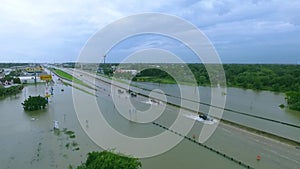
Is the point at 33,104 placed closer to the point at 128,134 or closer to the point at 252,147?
the point at 128,134

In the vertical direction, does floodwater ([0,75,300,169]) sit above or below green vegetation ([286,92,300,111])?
below

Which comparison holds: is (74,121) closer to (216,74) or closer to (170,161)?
(170,161)

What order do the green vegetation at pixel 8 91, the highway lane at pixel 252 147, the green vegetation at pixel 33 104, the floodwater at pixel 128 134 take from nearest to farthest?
the floodwater at pixel 128 134 → the highway lane at pixel 252 147 → the green vegetation at pixel 33 104 → the green vegetation at pixel 8 91

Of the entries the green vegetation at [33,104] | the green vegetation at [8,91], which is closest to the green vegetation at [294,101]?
the green vegetation at [33,104]

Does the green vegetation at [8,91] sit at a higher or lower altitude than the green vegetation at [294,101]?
lower

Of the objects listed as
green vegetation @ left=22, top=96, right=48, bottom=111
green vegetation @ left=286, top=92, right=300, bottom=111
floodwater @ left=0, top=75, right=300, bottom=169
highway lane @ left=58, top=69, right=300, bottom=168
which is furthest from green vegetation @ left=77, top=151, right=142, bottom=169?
green vegetation @ left=286, top=92, right=300, bottom=111

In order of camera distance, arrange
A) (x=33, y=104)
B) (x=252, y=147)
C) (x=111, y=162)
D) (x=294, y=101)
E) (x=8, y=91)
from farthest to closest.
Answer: (x=8, y=91)
(x=294, y=101)
(x=33, y=104)
(x=252, y=147)
(x=111, y=162)

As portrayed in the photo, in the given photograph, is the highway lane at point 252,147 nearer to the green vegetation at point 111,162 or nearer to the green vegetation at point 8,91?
the green vegetation at point 111,162

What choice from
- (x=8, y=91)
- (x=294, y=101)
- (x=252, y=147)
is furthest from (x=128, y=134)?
(x=8, y=91)

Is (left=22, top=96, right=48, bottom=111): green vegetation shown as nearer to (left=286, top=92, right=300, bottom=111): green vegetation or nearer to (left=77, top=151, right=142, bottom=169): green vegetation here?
(left=77, top=151, right=142, bottom=169): green vegetation

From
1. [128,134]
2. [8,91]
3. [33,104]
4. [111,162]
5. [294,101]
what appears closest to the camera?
[111,162]

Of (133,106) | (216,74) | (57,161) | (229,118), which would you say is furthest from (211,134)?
(216,74)

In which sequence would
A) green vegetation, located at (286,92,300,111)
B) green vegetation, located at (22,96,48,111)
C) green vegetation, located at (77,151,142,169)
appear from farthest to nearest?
green vegetation, located at (286,92,300,111), green vegetation, located at (22,96,48,111), green vegetation, located at (77,151,142,169)
